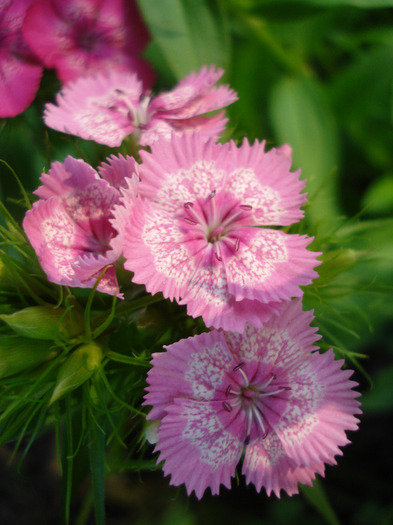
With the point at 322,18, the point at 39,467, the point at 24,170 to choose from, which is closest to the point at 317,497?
the point at 24,170

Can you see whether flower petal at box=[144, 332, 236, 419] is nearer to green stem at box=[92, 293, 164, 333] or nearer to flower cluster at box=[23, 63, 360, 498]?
flower cluster at box=[23, 63, 360, 498]

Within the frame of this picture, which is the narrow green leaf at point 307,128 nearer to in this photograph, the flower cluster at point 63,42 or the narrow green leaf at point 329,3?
the narrow green leaf at point 329,3

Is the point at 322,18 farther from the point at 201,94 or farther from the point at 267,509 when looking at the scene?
the point at 267,509

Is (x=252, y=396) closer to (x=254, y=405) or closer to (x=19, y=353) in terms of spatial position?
(x=254, y=405)

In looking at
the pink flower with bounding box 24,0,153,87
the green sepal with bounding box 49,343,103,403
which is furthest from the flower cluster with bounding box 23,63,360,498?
the pink flower with bounding box 24,0,153,87

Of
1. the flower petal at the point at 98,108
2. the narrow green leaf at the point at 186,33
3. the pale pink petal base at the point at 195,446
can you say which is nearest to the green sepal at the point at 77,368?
the pale pink petal base at the point at 195,446

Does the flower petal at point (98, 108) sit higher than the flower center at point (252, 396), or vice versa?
the flower petal at point (98, 108)

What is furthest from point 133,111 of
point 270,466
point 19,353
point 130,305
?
→ point 270,466
